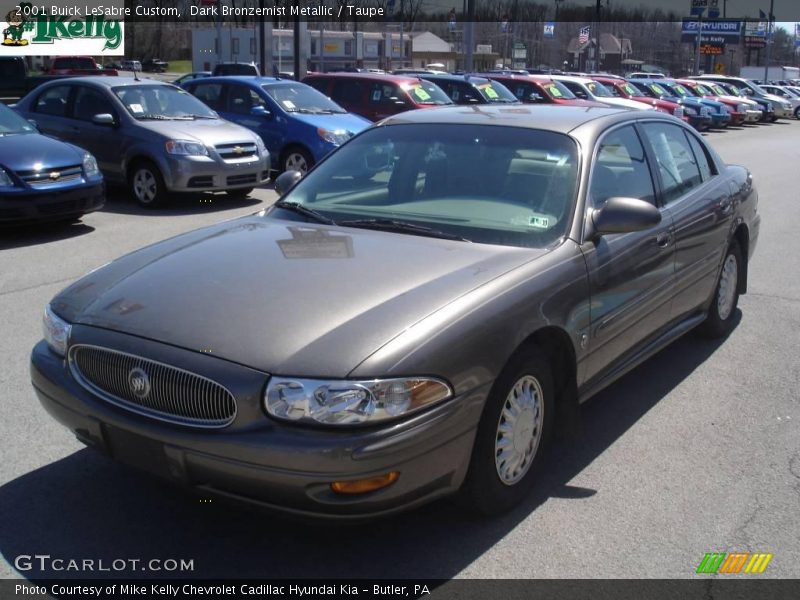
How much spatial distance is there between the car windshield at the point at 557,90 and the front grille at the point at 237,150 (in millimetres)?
12445

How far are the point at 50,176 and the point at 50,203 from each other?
300 mm

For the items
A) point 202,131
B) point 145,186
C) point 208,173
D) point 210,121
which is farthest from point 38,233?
Answer: point 210,121

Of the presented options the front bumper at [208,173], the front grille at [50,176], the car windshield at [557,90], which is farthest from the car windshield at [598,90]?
the front grille at [50,176]

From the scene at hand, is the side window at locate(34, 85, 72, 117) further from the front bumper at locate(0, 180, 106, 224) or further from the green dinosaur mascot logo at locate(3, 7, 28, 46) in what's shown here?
the green dinosaur mascot logo at locate(3, 7, 28, 46)

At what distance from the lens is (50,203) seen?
9.09 metres

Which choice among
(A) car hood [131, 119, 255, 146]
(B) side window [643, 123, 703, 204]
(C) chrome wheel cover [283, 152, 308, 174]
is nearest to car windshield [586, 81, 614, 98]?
(C) chrome wheel cover [283, 152, 308, 174]

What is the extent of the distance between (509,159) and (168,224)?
6845mm

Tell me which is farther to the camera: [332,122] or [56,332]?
[332,122]

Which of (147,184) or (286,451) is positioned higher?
(286,451)

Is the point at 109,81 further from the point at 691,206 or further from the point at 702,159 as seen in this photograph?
the point at 691,206

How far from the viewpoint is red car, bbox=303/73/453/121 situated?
16.6 meters

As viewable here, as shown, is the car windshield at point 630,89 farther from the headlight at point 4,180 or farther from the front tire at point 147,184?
the headlight at point 4,180

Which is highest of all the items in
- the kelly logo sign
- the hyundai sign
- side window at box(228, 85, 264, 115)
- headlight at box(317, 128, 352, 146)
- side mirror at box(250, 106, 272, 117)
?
the hyundai sign

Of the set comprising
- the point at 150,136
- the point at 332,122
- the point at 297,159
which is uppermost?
the point at 332,122
